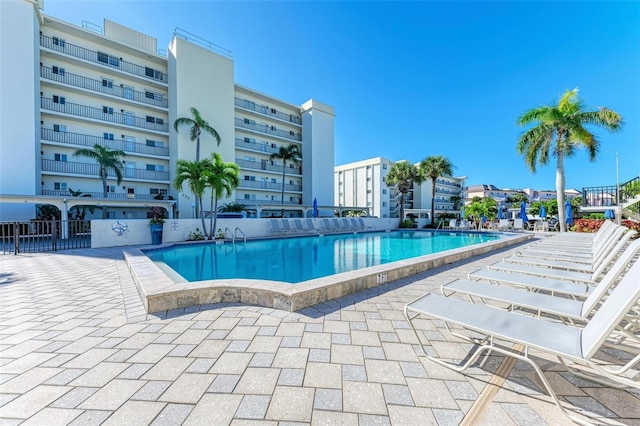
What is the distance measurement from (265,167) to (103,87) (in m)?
14.0

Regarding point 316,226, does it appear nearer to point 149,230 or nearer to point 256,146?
point 149,230

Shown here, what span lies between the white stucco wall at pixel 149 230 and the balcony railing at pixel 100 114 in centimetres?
1260

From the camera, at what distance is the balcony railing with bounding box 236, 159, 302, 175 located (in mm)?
25153

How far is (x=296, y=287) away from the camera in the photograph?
12.0 ft

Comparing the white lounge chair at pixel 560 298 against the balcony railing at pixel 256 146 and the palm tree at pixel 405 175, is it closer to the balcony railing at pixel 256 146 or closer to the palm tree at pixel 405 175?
the balcony railing at pixel 256 146

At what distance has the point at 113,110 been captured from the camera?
1977 cm

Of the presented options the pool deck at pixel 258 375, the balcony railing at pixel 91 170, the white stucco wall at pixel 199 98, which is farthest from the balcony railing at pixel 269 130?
the pool deck at pixel 258 375

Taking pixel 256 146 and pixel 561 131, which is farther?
pixel 256 146

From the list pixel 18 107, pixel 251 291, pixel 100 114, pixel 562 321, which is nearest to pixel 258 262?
pixel 251 291

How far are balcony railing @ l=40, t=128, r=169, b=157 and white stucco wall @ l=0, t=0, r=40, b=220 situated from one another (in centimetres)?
99

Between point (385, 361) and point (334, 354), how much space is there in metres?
0.47

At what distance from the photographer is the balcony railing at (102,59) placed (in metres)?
17.5

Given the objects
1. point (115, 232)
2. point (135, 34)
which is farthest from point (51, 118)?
point (115, 232)

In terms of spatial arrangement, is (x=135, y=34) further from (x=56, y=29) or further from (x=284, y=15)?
(x=284, y=15)
